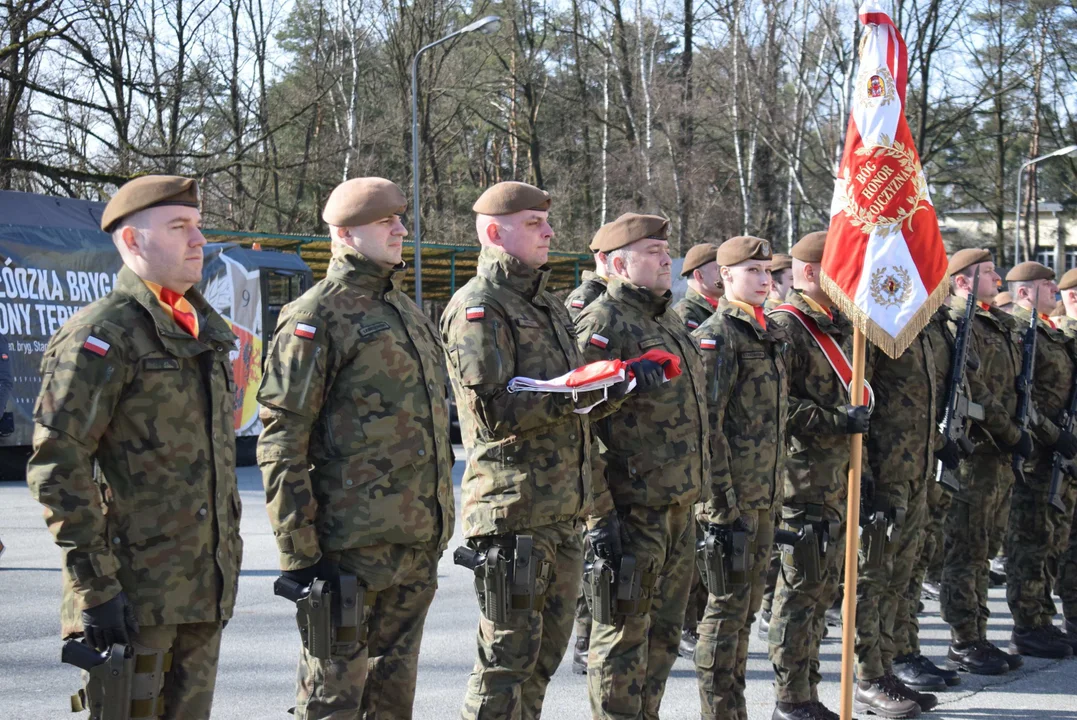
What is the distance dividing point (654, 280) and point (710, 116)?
30.9m

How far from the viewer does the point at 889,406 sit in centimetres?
639

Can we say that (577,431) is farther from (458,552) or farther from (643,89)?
(643,89)

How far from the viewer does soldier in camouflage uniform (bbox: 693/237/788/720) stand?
5.41 meters

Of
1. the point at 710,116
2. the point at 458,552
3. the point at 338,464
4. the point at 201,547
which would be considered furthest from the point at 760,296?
the point at 710,116

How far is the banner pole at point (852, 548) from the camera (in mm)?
5254

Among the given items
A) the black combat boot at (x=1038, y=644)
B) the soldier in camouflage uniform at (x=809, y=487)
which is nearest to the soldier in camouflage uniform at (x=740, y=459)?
the soldier in camouflage uniform at (x=809, y=487)

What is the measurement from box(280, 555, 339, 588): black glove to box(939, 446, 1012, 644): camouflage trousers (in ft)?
15.1

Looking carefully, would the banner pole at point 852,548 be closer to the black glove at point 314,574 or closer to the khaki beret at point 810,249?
the khaki beret at point 810,249

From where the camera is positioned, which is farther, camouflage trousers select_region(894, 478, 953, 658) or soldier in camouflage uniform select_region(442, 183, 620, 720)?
camouflage trousers select_region(894, 478, 953, 658)

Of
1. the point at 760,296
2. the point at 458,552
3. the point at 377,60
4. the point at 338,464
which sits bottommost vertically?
the point at 458,552

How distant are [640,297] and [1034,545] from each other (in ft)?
14.1

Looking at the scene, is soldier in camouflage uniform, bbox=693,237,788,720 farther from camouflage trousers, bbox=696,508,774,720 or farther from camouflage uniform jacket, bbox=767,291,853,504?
camouflage uniform jacket, bbox=767,291,853,504

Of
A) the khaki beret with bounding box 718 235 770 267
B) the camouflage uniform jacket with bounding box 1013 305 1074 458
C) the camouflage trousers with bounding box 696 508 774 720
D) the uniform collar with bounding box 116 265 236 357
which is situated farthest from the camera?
the camouflage uniform jacket with bounding box 1013 305 1074 458

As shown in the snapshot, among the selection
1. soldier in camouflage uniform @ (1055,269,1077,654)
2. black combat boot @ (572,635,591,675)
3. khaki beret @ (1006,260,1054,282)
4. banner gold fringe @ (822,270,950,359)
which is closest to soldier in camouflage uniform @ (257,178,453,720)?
banner gold fringe @ (822,270,950,359)
